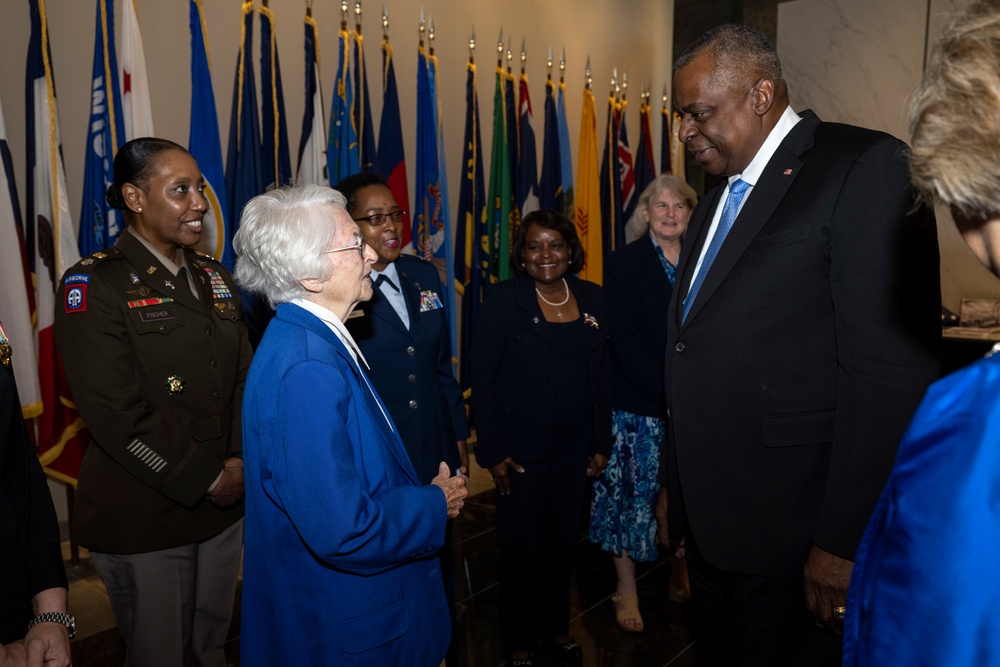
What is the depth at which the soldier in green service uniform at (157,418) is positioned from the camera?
1.85 m

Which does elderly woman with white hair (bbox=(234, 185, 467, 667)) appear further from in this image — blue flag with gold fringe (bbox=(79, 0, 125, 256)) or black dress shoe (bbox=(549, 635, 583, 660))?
blue flag with gold fringe (bbox=(79, 0, 125, 256))

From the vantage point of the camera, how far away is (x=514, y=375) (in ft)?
8.34

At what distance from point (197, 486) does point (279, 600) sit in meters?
0.69

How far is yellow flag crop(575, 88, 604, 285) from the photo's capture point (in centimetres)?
527

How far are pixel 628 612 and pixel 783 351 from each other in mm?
1847

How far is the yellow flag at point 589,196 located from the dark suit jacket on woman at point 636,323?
234cm

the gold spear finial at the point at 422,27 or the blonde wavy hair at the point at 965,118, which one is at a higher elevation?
the gold spear finial at the point at 422,27

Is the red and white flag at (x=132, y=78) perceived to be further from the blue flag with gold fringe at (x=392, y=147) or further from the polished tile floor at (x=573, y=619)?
the polished tile floor at (x=573, y=619)

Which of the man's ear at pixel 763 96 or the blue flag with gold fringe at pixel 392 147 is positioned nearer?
the man's ear at pixel 763 96

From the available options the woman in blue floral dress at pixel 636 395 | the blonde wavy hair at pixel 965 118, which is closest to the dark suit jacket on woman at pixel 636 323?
the woman in blue floral dress at pixel 636 395

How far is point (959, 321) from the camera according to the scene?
17.3 ft

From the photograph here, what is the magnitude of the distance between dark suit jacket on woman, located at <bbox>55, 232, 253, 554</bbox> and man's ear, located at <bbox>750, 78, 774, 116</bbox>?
1.61 m

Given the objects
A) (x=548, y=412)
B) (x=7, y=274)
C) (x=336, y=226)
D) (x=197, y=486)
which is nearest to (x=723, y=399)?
(x=336, y=226)

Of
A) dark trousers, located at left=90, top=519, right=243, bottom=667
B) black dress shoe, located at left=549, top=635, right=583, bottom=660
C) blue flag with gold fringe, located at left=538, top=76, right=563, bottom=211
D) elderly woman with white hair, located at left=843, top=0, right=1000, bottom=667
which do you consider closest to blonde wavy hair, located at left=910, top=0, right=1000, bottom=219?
elderly woman with white hair, located at left=843, top=0, right=1000, bottom=667
